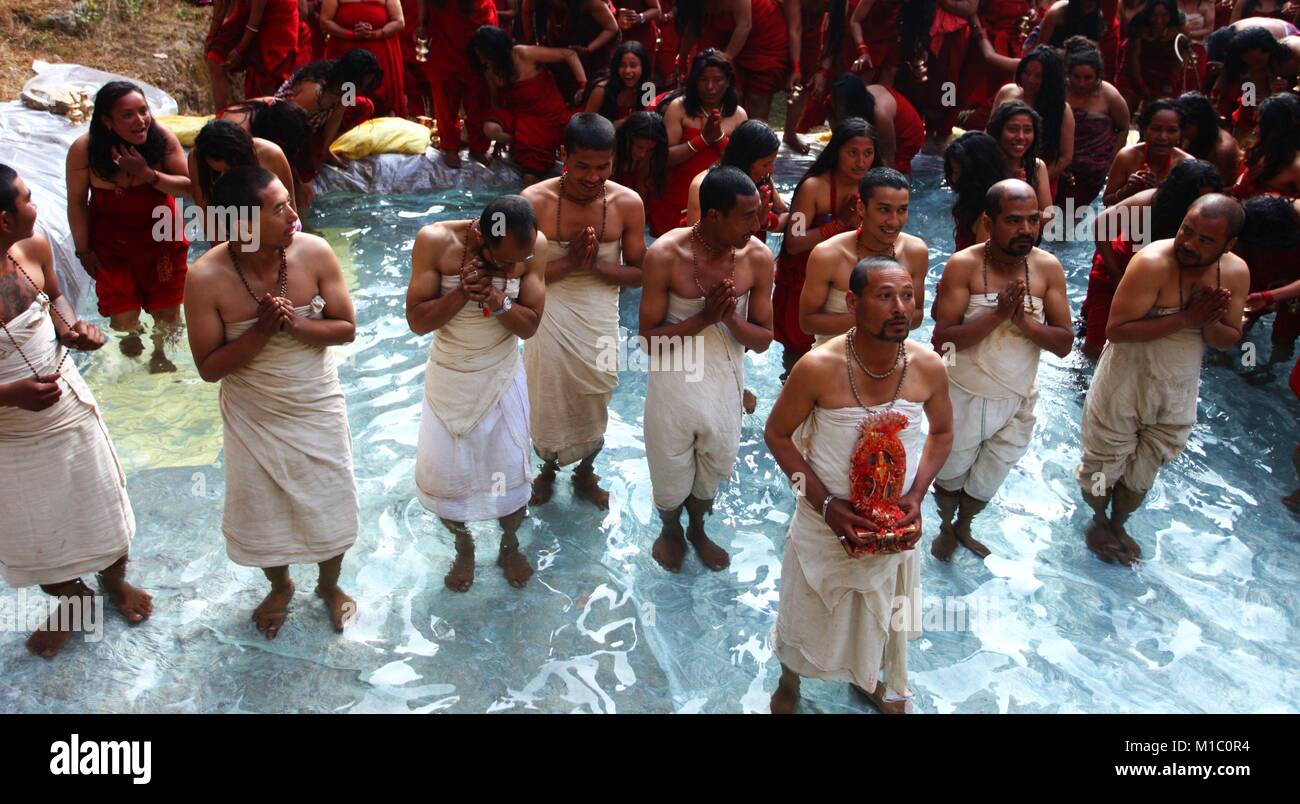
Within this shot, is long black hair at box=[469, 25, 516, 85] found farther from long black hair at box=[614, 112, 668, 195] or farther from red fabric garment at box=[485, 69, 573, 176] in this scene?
long black hair at box=[614, 112, 668, 195]

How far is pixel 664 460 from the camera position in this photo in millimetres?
4305

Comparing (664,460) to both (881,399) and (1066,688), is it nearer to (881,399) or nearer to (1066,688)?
(881,399)

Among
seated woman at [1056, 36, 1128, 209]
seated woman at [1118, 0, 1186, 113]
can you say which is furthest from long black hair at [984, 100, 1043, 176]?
seated woman at [1118, 0, 1186, 113]

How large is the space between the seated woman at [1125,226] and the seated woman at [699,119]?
225 centimetres

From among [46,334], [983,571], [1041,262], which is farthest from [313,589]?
[1041,262]

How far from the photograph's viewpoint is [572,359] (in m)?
4.65

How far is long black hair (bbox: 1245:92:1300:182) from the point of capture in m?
5.60

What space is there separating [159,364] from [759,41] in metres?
5.30

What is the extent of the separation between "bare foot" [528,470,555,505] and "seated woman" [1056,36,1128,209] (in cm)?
470

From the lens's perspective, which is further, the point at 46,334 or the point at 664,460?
the point at 664,460

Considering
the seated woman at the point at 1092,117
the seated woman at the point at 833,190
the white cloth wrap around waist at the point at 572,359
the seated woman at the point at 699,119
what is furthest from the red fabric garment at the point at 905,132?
the white cloth wrap around waist at the point at 572,359

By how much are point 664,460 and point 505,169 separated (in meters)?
4.87

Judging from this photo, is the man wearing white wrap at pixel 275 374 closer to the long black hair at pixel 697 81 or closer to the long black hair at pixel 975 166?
the long black hair at pixel 975 166

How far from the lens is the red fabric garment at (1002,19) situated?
9.03 meters
